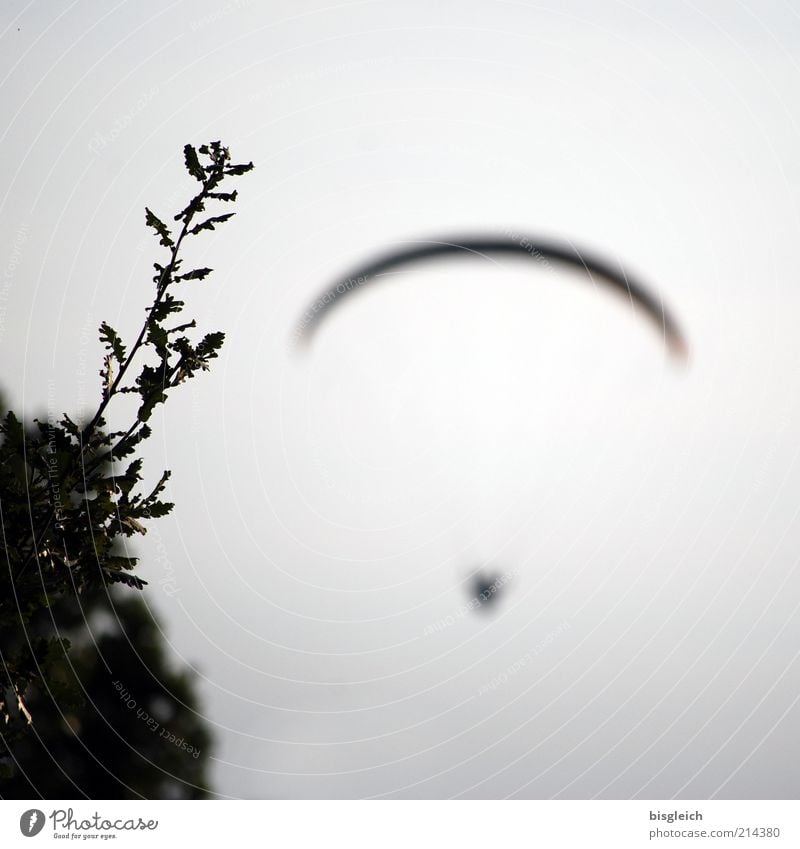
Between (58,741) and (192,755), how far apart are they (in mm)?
2371

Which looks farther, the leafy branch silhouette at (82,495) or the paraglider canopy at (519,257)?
the paraglider canopy at (519,257)

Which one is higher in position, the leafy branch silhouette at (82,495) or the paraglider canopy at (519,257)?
the paraglider canopy at (519,257)

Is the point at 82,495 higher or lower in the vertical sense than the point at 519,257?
lower

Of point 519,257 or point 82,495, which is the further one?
point 519,257

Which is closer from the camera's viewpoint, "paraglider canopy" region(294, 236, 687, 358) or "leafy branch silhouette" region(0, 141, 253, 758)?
"leafy branch silhouette" region(0, 141, 253, 758)

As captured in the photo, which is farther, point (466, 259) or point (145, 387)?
point (466, 259)

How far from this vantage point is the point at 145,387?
4004 mm

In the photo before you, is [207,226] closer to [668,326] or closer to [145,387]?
[145,387]

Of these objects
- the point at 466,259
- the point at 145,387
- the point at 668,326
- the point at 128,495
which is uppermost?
the point at 466,259

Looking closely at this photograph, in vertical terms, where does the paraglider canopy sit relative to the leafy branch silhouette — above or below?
above
